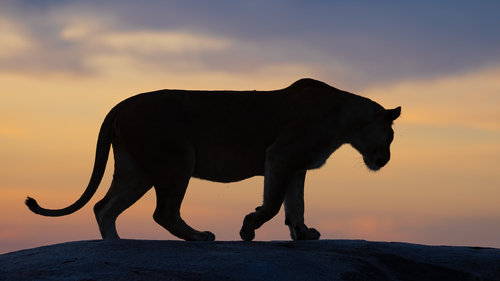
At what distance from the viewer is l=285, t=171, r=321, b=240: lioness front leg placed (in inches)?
243

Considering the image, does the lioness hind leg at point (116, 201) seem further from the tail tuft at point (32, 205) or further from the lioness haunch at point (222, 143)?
the tail tuft at point (32, 205)

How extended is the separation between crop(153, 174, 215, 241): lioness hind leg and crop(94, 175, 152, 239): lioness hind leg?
0.58 m

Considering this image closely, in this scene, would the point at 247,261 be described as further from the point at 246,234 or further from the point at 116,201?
the point at 116,201

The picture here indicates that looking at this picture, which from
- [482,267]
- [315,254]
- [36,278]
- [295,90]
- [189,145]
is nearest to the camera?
[36,278]

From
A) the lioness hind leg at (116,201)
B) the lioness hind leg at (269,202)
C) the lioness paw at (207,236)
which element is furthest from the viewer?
the lioness hind leg at (116,201)

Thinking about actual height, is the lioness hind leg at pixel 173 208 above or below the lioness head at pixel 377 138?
below

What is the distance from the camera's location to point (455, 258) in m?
5.41

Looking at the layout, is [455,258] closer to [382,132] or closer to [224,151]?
[382,132]

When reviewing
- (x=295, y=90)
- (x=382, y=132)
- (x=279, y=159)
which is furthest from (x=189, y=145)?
(x=382, y=132)

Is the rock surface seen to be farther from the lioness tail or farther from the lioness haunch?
the lioness tail

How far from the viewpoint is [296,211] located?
20.2 ft

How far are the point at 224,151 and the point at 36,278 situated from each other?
2339 millimetres

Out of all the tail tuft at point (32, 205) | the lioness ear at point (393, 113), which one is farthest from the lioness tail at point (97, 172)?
the lioness ear at point (393, 113)

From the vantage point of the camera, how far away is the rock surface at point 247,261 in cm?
405
